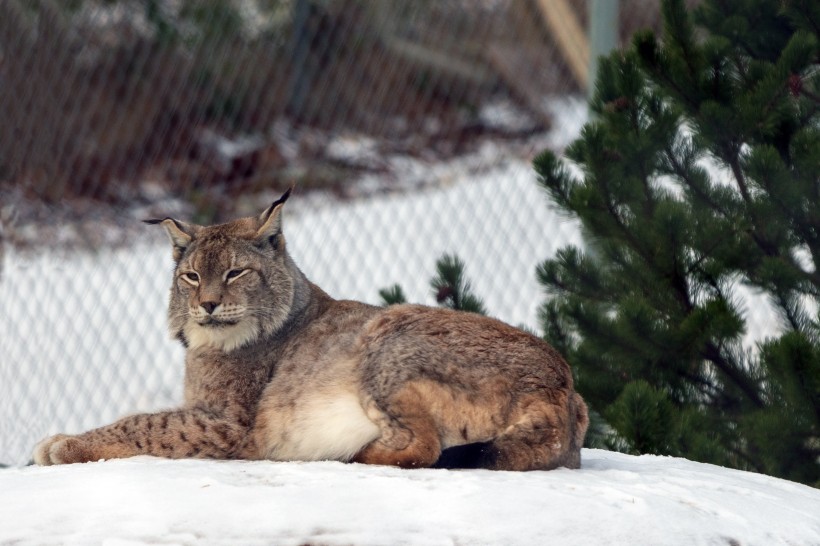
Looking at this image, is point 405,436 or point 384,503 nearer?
point 384,503

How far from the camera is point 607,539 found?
130 inches

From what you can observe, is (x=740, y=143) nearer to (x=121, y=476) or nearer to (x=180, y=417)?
(x=180, y=417)

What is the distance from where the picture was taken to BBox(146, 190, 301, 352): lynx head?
459cm

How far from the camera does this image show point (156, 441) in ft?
14.3

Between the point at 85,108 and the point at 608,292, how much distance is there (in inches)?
164

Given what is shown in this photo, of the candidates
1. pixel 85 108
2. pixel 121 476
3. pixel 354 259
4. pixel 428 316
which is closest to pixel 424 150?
pixel 354 259

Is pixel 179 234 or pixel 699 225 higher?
pixel 699 225

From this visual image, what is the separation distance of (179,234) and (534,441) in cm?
170

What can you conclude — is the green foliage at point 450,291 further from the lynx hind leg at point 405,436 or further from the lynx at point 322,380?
the lynx hind leg at point 405,436

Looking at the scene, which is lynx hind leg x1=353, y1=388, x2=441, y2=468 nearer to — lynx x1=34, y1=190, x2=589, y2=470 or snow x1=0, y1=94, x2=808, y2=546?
lynx x1=34, y1=190, x2=589, y2=470

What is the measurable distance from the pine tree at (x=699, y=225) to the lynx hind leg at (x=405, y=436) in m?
1.26

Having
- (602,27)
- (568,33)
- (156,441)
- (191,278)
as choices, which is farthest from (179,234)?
(568,33)

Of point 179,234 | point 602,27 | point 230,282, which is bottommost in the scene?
point 230,282

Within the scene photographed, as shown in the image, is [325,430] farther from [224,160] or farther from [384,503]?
[224,160]
